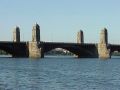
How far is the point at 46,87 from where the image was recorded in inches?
2429

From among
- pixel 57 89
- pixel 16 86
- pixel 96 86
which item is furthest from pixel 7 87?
pixel 96 86

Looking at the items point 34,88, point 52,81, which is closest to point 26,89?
point 34,88

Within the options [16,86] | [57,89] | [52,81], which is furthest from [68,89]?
[52,81]

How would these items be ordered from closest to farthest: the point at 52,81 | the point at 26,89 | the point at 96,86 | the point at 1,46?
the point at 26,89
the point at 96,86
the point at 52,81
the point at 1,46

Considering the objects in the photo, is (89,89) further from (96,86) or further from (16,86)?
(16,86)

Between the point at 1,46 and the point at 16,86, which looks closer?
the point at 16,86

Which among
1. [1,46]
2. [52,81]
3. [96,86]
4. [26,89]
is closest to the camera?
[26,89]

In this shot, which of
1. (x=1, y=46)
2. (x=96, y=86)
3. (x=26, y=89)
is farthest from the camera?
(x=1, y=46)

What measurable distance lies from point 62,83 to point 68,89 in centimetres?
725

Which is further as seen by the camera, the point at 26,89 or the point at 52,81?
the point at 52,81

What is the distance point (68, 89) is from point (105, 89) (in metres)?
4.13

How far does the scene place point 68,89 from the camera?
2351 inches

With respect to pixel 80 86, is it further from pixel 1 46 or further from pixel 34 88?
pixel 1 46

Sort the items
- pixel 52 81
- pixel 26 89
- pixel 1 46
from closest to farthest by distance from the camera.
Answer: pixel 26 89
pixel 52 81
pixel 1 46
